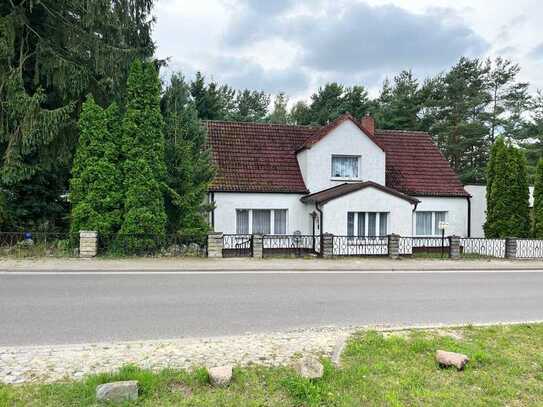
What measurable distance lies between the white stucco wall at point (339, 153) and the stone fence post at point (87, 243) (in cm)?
1107

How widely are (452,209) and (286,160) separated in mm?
10093

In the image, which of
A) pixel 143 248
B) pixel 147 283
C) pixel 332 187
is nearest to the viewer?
pixel 147 283

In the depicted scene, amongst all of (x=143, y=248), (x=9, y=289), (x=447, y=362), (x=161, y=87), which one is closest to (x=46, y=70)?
(x=161, y=87)

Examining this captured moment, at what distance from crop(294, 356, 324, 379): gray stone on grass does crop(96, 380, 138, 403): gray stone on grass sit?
1.83m

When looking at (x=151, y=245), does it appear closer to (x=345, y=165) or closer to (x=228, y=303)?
(x=228, y=303)

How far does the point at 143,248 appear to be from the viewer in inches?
620

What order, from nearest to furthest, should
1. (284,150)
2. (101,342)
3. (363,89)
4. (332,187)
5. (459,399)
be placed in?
1. (459,399)
2. (101,342)
3. (332,187)
4. (284,150)
5. (363,89)

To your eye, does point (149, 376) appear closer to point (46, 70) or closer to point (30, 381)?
point (30, 381)

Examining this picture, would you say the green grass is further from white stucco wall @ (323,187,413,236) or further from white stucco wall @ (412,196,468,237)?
white stucco wall @ (412,196,468,237)

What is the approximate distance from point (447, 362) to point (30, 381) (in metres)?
4.94

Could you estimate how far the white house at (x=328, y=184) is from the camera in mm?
19906

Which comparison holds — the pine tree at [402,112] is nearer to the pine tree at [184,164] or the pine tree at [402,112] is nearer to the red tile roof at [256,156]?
the red tile roof at [256,156]

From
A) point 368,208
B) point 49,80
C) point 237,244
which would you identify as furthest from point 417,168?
point 49,80

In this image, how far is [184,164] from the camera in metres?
16.9
